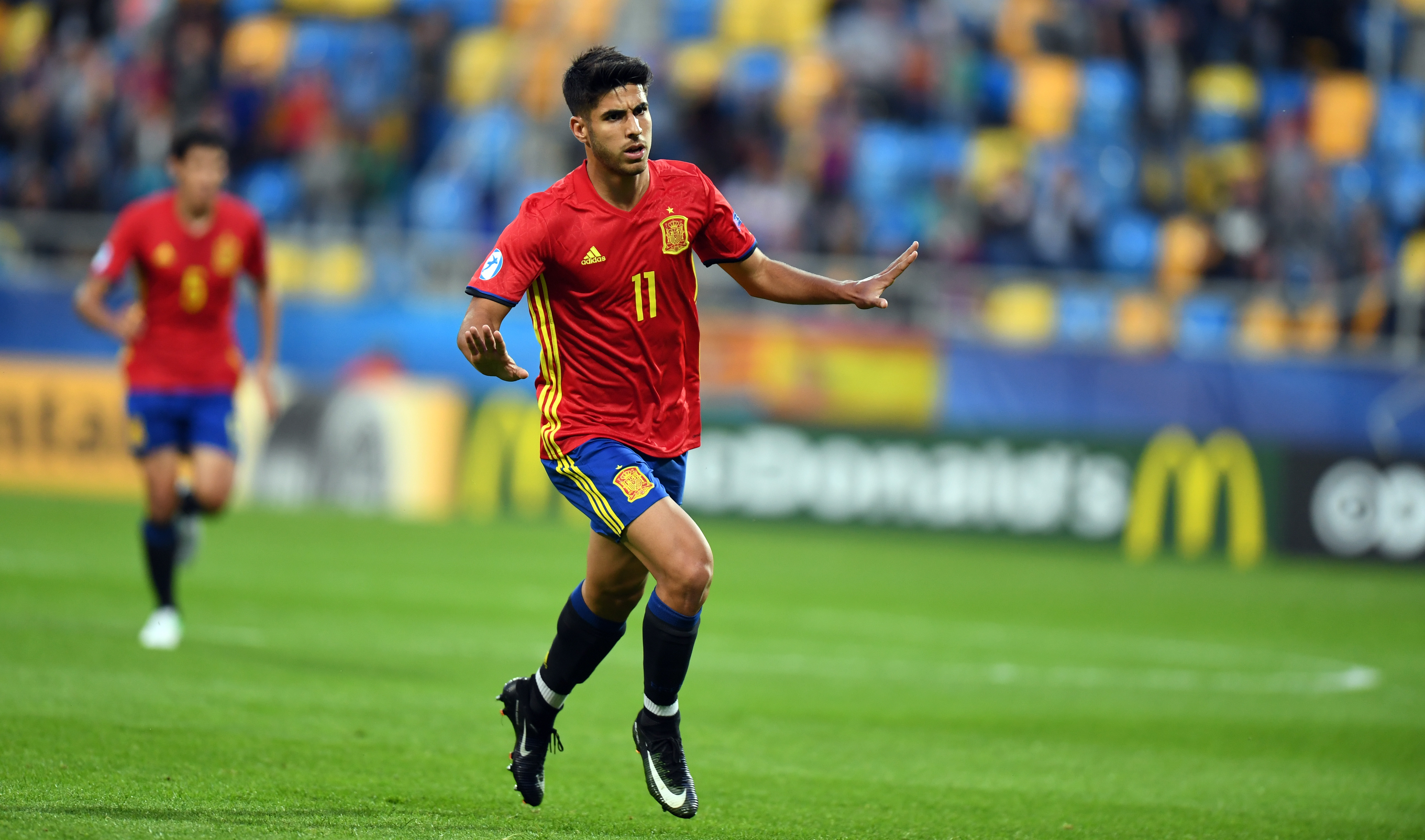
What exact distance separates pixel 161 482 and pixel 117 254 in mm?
1317

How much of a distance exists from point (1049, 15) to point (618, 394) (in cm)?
1939

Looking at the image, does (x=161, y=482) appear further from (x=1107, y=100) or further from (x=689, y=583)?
(x=1107, y=100)

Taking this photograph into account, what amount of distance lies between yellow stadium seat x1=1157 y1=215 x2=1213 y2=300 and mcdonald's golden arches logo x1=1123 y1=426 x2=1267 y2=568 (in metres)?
2.27

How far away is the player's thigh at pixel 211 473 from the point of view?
9688 millimetres

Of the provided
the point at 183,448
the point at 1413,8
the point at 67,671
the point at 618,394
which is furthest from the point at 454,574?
the point at 1413,8

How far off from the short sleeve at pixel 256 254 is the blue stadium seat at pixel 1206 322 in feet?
40.4

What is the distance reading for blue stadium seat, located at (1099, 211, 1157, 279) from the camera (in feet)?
69.2

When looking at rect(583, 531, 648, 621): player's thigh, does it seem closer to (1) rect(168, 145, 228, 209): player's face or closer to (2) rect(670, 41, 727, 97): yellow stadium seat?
(1) rect(168, 145, 228, 209): player's face

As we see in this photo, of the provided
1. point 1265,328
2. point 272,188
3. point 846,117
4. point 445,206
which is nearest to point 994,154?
point 846,117

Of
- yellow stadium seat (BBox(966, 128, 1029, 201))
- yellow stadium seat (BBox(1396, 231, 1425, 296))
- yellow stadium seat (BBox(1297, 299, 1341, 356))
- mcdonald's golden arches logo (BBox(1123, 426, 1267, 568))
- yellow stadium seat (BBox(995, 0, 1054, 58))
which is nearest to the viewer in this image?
mcdonald's golden arches logo (BBox(1123, 426, 1267, 568))

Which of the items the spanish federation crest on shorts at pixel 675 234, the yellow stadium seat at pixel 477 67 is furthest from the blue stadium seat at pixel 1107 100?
the spanish federation crest on shorts at pixel 675 234

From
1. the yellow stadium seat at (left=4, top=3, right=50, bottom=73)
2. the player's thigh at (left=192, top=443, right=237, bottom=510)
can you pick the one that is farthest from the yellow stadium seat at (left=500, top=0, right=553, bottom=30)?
the player's thigh at (left=192, top=443, right=237, bottom=510)

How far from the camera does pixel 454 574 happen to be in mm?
13984

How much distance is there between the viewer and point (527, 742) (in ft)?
20.3
